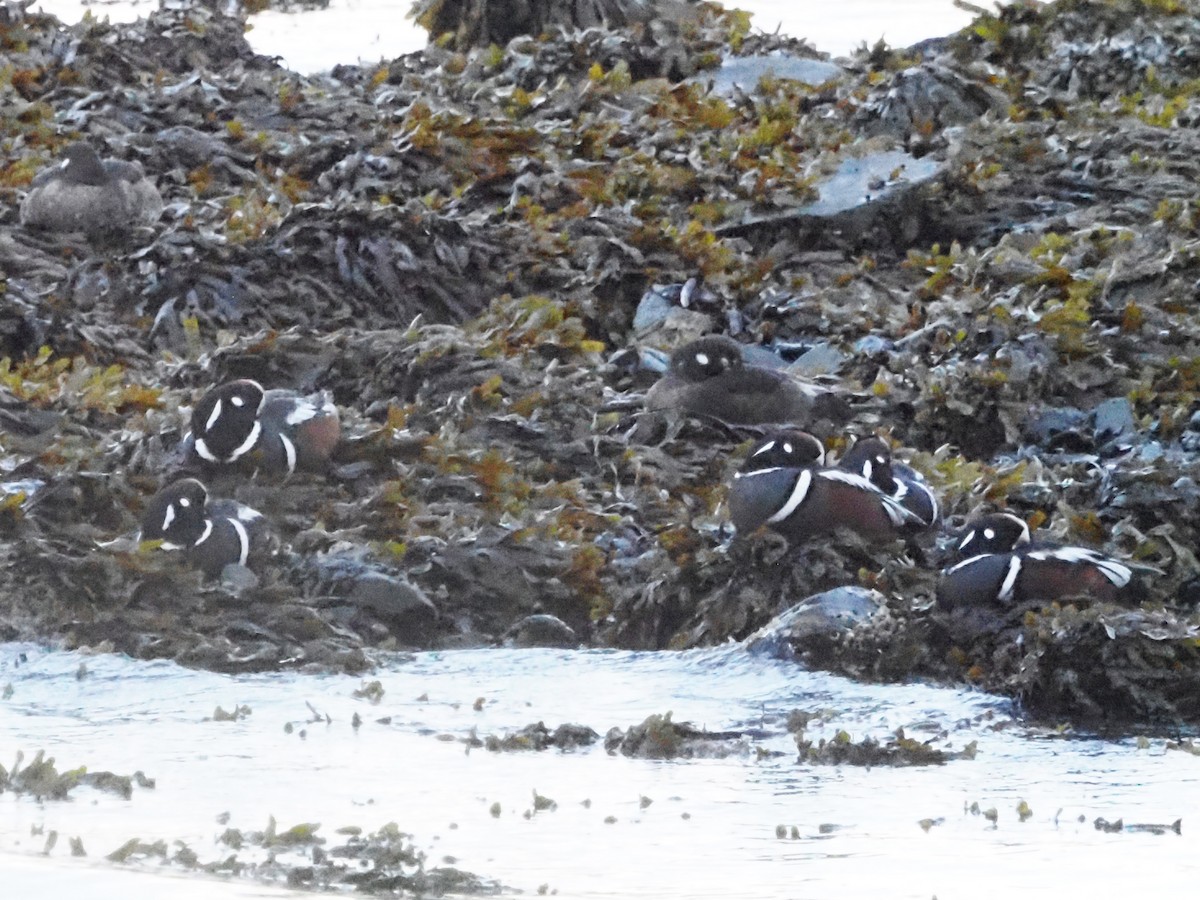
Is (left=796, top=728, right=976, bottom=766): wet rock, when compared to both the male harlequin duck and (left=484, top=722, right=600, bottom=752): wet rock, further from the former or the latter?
the male harlequin duck

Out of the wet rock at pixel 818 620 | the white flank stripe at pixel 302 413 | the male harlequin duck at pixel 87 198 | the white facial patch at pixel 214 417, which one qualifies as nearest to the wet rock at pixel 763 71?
the male harlequin duck at pixel 87 198

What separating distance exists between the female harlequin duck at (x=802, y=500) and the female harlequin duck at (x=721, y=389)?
4.71ft

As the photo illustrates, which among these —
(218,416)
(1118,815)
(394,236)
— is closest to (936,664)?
(1118,815)

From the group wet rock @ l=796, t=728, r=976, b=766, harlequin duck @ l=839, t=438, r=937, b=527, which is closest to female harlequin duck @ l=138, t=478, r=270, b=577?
harlequin duck @ l=839, t=438, r=937, b=527

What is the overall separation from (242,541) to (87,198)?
392 centimetres

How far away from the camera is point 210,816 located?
13.9 ft

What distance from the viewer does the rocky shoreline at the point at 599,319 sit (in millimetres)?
6004

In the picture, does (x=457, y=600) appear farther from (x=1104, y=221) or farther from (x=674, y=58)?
(x=674, y=58)

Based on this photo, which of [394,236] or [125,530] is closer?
[125,530]

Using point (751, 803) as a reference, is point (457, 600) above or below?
above

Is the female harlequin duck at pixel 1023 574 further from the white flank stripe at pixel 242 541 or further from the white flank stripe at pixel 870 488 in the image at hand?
the white flank stripe at pixel 242 541

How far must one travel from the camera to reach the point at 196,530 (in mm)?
6086

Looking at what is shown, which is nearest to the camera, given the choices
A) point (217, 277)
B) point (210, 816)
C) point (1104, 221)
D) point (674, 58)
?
point (210, 816)

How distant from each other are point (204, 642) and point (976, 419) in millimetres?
3506
